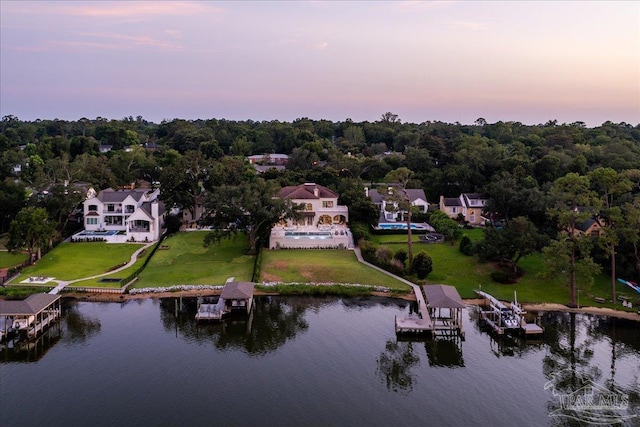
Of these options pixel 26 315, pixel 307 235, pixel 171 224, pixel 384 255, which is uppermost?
pixel 171 224

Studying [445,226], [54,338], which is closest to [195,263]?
[54,338]

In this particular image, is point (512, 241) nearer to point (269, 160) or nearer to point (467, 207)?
point (467, 207)

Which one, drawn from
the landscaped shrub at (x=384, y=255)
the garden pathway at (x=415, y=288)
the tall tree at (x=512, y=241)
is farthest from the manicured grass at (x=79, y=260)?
the tall tree at (x=512, y=241)

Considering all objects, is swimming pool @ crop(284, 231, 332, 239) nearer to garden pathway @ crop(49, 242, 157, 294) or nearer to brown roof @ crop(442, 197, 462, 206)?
garden pathway @ crop(49, 242, 157, 294)

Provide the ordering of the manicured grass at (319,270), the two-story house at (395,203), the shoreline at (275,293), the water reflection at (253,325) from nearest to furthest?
the water reflection at (253,325) → the shoreline at (275,293) → the manicured grass at (319,270) → the two-story house at (395,203)

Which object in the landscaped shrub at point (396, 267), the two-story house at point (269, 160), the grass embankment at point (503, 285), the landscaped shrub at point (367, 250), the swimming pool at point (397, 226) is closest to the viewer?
the grass embankment at point (503, 285)

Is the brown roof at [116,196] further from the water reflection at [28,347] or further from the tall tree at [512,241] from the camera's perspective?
the tall tree at [512,241]
